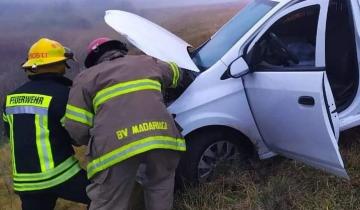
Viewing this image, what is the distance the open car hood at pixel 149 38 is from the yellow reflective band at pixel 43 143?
98 cm

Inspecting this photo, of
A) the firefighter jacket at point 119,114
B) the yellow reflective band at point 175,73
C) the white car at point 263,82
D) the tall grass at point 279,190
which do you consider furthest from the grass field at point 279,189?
the yellow reflective band at point 175,73

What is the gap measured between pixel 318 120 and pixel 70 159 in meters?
1.76

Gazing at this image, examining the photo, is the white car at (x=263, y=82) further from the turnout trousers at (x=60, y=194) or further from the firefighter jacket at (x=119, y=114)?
the turnout trousers at (x=60, y=194)

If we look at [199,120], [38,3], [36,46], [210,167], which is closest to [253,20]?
[199,120]

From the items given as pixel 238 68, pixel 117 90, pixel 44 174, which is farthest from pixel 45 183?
pixel 238 68

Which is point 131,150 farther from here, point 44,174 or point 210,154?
point 210,154

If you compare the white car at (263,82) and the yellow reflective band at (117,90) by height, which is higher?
the yellow reflective band at (117,90)

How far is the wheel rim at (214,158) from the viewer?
4.26 meters

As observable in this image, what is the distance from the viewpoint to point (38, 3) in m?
10.5

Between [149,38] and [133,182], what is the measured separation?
1.32m

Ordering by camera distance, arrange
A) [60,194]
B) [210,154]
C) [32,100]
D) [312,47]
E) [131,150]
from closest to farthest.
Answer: [131,150], [32,100], [60,194], [210,154], [312,47]

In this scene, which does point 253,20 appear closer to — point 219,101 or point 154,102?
point 219,101

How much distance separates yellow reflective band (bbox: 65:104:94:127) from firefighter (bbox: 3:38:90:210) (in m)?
0.15

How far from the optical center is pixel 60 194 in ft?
12.3
